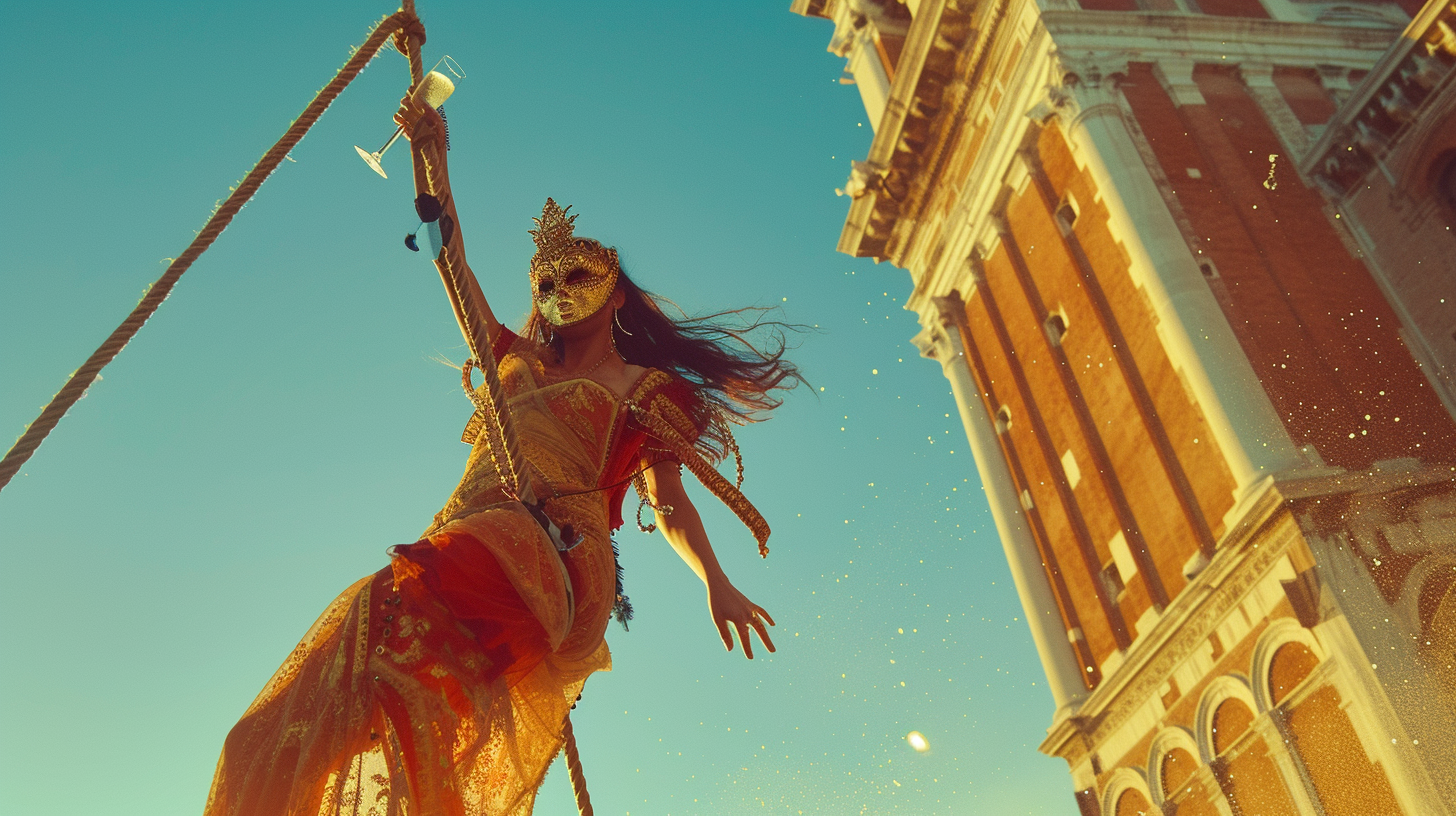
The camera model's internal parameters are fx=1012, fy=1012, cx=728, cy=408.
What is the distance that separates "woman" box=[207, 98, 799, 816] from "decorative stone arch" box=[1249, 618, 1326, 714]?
9527 mm

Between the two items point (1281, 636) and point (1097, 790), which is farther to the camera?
point (1097, 790)

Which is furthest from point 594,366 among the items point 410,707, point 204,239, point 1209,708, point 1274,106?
point 1274,106

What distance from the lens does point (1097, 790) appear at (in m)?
14.8

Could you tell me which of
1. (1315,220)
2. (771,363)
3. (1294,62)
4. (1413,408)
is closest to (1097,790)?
(1413,408)

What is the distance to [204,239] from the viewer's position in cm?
278

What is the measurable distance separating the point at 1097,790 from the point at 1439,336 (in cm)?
770

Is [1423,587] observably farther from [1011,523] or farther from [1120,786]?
[1011,523]

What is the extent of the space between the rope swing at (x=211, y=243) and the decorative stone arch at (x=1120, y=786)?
12974 millimetres

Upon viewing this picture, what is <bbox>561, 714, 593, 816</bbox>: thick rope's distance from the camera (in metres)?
2.90

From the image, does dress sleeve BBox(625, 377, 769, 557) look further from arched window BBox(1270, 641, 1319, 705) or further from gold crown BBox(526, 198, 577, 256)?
arched window BBox(1270, 641, 1319, 705)

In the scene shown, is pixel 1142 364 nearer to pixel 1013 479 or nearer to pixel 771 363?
pixel 1013 479

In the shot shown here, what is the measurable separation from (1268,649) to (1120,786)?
394cm

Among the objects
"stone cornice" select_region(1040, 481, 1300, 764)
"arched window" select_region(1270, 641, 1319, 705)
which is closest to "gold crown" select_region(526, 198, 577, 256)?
"stone cornice" select_region(1040, 481, 1300, 764)

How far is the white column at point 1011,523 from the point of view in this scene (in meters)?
16.0
